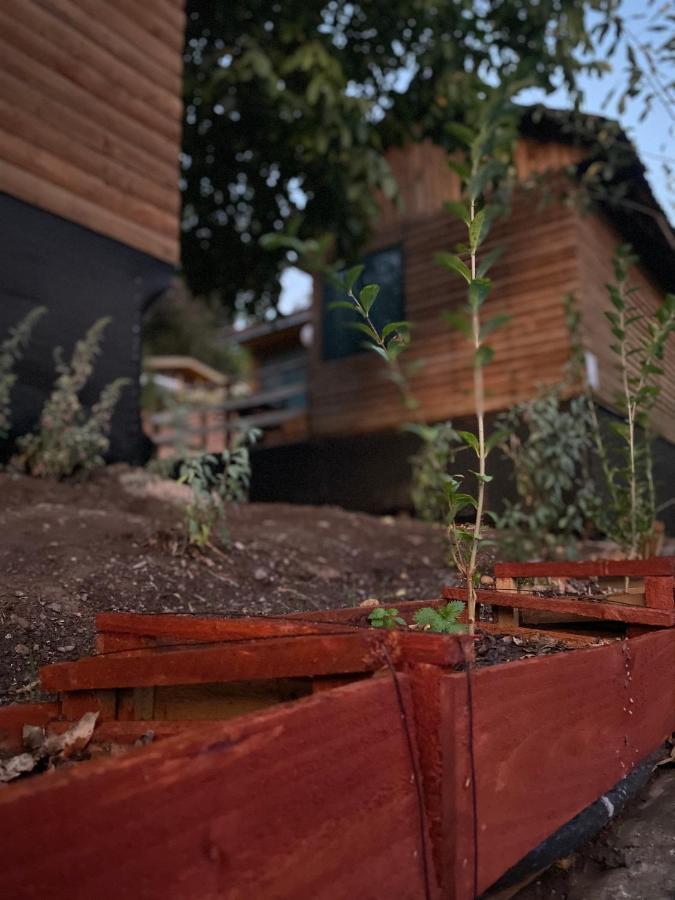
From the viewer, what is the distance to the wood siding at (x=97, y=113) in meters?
5.14

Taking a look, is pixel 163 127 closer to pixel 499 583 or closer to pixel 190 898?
pixel 499 583

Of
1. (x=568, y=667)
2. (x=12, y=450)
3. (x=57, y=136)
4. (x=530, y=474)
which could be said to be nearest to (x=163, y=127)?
(x=57, y=136)

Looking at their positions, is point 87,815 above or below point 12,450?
below

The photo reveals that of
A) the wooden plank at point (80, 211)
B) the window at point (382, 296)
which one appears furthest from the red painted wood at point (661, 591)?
the window at point (382, 296)

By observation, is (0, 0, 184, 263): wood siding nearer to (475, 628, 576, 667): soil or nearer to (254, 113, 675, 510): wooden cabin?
(254, 113, 675, 510): wooden cabin

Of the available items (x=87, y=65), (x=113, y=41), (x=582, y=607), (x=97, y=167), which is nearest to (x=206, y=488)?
(x=582, y=607)

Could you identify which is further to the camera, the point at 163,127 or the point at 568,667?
the point at 163,127

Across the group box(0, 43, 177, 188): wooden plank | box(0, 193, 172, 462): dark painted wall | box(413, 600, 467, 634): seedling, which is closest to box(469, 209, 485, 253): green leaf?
box(413, 600, 467, 634): seedling

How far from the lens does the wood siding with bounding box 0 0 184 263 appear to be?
5.14 m

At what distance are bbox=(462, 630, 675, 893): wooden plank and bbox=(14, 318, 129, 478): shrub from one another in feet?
12.8

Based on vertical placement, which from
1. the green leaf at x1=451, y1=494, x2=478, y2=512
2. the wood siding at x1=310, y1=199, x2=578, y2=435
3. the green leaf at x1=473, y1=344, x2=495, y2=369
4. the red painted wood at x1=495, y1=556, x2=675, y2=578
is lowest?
the red painted wood at x1=495, y1=556, x2=675, y2=578

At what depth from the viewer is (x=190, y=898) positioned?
911 millimetres

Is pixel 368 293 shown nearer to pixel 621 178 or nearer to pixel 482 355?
pixel 482 355

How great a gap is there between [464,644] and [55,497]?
3.74 metres
